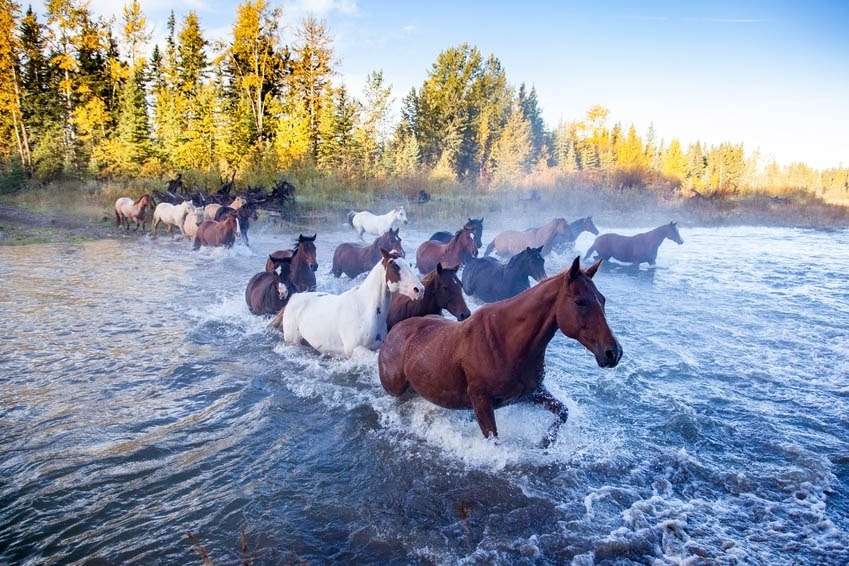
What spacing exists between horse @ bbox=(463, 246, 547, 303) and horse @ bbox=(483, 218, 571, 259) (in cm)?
511

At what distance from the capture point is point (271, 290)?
834 centimetres

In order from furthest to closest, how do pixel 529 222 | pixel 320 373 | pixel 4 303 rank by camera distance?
pixel 529 222, pixel 4 303, pixel 320 373

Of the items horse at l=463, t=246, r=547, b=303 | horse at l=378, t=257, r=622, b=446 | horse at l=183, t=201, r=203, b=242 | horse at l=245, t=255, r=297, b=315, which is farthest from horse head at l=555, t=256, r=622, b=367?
horse at l=183, t=201, r=203, b=242

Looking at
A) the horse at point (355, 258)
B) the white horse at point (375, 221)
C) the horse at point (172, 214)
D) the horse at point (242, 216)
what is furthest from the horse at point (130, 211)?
the horse at point (355, 258)

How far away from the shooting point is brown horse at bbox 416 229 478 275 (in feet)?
33.6

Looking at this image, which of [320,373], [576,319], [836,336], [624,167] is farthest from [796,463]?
[624,167]

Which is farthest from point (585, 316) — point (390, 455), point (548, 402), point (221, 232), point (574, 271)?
point (221, 232)

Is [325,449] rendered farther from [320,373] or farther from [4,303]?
[4,303]

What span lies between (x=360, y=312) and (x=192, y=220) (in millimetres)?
14526

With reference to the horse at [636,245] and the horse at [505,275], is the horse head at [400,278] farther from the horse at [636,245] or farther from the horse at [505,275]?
the horse at [636,245]

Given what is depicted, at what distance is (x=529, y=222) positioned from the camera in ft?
81.8

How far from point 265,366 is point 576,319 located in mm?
4648

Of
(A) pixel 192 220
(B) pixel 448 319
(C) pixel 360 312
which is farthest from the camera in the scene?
(A) pixel 192 220

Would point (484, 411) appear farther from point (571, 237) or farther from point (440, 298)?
point (571, 237)
